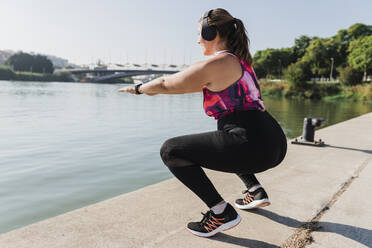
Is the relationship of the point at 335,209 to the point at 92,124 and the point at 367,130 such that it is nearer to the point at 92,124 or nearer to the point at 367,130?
the point at 367,130

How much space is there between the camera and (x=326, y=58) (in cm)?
5309

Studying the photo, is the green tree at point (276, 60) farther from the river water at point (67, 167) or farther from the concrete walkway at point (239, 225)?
the concrete walkway at point (239, 225)

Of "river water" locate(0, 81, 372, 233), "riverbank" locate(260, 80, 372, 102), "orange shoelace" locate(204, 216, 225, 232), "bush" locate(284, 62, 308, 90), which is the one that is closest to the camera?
"orange shoelace" locate(204, 216, 225, 232)

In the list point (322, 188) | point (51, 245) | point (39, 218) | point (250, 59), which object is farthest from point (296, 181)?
point (39, 218)

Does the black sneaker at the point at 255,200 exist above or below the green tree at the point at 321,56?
below

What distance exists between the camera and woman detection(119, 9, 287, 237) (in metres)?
1.75

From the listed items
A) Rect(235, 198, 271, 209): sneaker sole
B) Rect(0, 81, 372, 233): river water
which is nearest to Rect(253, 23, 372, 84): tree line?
Rect(0, 81, 372, 233): river water

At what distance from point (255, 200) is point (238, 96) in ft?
2.98

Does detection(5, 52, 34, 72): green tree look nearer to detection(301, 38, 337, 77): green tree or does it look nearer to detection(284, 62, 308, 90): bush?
detection(284, 62, 308, 90): bush

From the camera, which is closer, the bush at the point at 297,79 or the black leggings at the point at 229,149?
the black leggings at the point at 229,149

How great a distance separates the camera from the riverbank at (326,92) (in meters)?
38.8

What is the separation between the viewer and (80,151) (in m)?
7.64

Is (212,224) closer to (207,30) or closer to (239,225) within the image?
(239,225)

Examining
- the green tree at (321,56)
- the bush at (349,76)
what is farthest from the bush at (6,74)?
the bush at (349,76)
